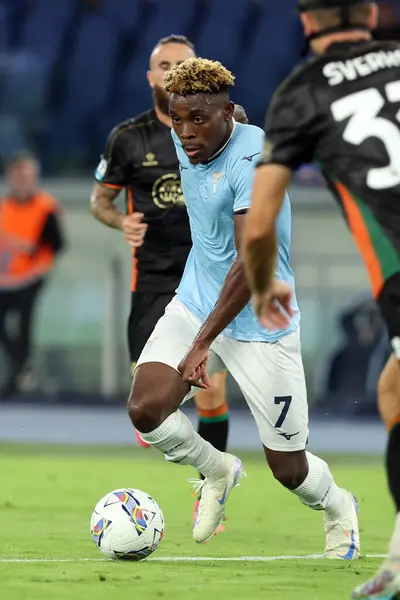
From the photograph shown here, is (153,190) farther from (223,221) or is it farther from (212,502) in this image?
(212,502)

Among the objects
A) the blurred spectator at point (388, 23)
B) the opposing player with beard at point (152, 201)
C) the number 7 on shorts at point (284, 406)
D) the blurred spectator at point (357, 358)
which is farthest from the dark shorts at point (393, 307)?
the blurred spectator at point (388, 23)

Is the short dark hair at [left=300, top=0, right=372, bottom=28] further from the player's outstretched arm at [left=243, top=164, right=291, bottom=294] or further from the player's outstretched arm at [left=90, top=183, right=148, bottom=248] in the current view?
the player's outstretched arm at [left=90, top=183, right=148, bottom=248]

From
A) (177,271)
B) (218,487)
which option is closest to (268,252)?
(218,487)

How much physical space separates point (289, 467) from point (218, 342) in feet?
2.12

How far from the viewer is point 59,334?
14156mm

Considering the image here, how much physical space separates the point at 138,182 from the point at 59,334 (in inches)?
257

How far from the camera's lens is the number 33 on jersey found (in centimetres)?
408

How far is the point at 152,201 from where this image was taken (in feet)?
25.4

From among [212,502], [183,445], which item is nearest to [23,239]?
[212,502]

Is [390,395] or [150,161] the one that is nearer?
[390,395]

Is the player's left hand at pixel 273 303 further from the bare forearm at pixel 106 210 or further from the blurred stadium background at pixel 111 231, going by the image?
the blurred stadium background at pixel 111 231

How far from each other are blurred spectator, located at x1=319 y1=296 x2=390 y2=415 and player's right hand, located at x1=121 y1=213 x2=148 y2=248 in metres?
6.02

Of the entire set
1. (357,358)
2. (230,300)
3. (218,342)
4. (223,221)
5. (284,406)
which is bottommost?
(357,358)

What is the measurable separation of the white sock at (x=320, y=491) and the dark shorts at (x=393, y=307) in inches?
75.6
